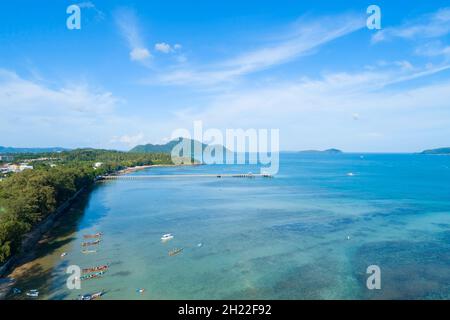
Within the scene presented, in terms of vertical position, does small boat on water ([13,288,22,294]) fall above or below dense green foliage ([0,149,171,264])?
below

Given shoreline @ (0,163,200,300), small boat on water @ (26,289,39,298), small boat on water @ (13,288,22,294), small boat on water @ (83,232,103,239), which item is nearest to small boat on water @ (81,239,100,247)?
small boat on water @ (83,232,103,239)

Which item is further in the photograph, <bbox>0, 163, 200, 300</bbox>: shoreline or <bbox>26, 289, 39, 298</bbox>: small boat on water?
<bbox>0, 163, 200, 300</bbox>: shoreline

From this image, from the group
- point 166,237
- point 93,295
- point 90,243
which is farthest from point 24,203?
point 93,295

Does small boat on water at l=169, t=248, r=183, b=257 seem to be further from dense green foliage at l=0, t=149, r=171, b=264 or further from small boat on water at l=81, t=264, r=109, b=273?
dense green foliage at l=0, t=149, r=171, b=264

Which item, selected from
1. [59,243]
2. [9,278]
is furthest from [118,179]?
[9,278]

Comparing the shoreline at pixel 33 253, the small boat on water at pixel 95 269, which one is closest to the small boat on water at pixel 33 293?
the shoreline at pixel 33 253

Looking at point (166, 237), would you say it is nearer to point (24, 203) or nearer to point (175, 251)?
point (175, 251)
